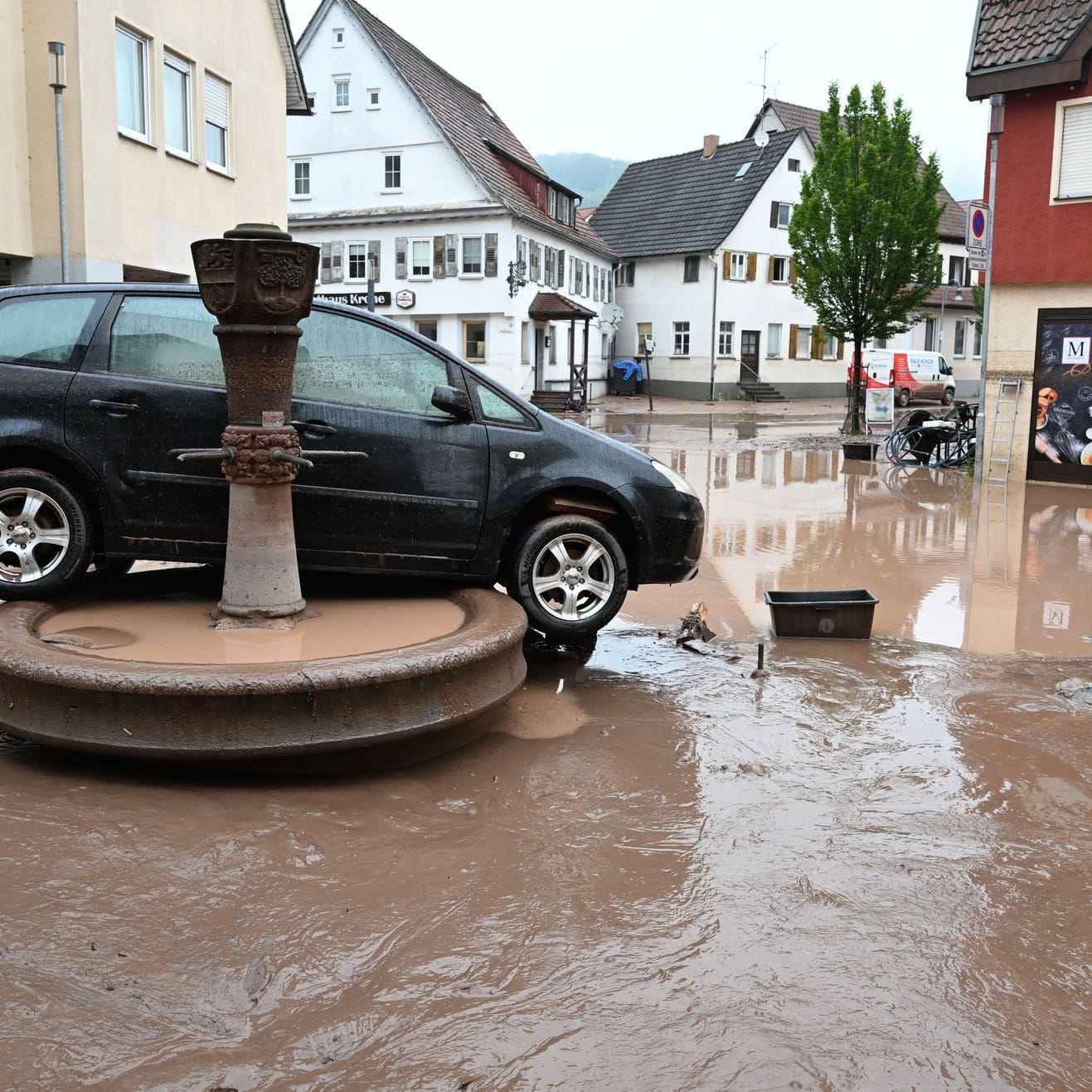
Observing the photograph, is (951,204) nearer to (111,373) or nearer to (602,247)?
(602,247)

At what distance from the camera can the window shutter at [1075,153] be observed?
18719mm

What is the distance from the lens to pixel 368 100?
44250 millimetres

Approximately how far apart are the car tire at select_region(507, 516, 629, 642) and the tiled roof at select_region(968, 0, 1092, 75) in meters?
15.7

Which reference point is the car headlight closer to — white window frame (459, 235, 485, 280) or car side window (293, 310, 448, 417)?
car side window (293, 310, 448, 417)

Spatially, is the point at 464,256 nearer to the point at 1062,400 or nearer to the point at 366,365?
the point at 1062,400

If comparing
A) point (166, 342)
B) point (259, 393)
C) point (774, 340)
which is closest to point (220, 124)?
point (166, 342)

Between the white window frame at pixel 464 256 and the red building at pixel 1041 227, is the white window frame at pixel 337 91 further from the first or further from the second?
the red building at pixel 1041 227

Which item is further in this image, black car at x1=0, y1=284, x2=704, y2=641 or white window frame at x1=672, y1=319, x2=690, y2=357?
white window frame at x1=672, y1=319, x2=690, y2=357

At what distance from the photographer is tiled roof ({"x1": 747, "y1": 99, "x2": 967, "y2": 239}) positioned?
54.9 m

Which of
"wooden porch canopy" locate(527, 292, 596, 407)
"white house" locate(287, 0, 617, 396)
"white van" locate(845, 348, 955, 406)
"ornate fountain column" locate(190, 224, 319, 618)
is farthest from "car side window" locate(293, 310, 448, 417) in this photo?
"white van" locate(845, 348, 955, 406)

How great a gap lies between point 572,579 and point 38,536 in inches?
114

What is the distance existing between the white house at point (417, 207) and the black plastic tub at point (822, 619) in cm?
3483

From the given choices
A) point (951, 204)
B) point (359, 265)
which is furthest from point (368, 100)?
point (951, 204)

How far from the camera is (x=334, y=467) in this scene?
21.9 ft
